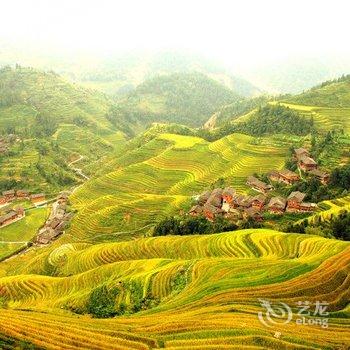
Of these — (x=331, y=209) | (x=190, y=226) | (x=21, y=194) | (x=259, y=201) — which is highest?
(x=331, y=209)

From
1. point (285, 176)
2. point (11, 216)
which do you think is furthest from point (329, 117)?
point (11, 216)

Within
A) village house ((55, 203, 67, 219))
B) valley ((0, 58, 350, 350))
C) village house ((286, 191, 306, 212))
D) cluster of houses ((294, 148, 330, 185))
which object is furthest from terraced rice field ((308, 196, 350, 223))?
village house ((55, 203, 67, 219))

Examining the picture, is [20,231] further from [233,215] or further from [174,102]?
[174,102]

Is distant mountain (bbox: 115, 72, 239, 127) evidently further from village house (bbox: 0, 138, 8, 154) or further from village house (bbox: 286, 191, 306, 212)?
village house (bbox: 286, 191, 306, 212)

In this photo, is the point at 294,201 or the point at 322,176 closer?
the point at 294,201

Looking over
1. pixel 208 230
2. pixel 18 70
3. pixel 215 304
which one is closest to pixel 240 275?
pixel 215 304

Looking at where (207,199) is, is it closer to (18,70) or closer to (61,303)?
(61,303)

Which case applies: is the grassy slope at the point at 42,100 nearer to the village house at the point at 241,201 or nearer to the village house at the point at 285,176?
the village house at the point at 285,176
